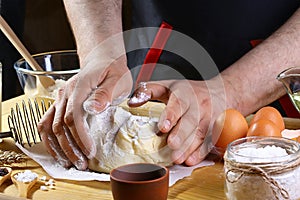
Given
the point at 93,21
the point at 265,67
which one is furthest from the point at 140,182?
the point at 93,21

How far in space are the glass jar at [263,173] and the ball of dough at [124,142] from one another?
20 cm

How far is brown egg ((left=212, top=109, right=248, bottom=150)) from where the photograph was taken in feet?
4.00

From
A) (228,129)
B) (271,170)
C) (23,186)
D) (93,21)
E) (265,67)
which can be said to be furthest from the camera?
(93,21)

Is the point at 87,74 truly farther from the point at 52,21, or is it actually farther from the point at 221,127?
the point at 52,21

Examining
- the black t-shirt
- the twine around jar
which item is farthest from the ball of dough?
the black t-shirt

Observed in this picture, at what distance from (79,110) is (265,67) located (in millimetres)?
497

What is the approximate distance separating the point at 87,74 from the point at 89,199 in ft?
0.98

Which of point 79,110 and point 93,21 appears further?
point 93,21

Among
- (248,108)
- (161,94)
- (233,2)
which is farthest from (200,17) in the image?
(161,94)

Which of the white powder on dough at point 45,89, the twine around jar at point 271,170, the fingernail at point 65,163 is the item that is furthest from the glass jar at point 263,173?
the white powder on dough at point 45,89

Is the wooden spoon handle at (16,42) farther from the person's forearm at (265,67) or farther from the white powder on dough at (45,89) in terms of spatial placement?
the person's forearm at (265,67)

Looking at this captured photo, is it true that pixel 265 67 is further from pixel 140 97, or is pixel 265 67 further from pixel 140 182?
pixel 140 182

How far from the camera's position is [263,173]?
96 cm

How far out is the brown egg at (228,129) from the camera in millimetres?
1218
